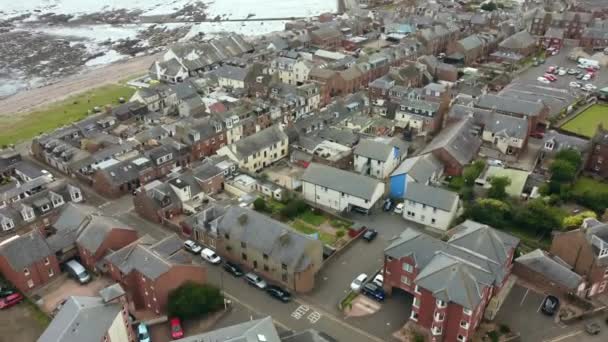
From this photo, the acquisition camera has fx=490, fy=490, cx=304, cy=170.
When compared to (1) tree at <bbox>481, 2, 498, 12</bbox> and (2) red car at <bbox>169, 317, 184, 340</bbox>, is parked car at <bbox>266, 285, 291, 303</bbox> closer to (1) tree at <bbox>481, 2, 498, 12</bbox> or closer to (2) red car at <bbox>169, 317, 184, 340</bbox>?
(2) red car at <bbox>169, 317, 184, 340</bbox>

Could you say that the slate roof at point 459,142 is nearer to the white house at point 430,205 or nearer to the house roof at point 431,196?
the house roof at point 431,196

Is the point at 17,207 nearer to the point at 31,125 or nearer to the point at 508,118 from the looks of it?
the point at 31,125

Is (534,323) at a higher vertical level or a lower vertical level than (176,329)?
lower

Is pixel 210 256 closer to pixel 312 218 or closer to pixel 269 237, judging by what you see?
pixel 269 237

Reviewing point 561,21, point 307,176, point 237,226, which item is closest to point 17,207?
point 237,226

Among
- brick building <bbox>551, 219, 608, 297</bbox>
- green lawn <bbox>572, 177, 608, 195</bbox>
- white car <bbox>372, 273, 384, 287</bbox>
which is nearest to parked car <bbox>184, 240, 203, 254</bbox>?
white car <bbox>372, 273, 384, 287</bbox>

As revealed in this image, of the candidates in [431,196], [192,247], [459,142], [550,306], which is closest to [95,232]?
[192,247]
